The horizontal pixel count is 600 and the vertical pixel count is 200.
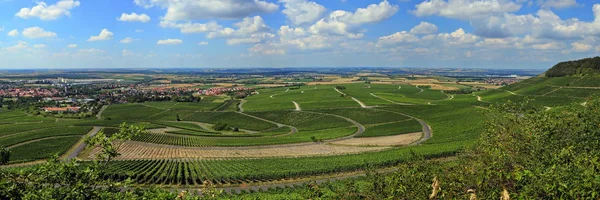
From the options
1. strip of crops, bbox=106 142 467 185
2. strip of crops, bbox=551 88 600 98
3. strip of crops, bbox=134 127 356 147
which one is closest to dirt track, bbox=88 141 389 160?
strip of crops, bbox=134 127 356 147

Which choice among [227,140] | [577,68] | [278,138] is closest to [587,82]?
[577,68]

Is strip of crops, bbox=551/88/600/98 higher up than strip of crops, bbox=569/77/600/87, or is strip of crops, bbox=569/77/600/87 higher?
strip of crops, bbox=569/77/600/87

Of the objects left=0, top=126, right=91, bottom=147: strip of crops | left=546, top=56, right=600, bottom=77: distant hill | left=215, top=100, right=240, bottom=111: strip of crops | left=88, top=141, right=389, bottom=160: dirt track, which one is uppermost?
left=546, top=56, right=600, bottom=77: distant hill

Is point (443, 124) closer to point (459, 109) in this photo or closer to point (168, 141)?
point (459, 109)

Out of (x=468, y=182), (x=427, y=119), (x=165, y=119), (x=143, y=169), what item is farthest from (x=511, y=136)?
(x=165, y=119)

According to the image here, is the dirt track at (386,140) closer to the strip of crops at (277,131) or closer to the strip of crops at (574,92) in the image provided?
the strip of crops at (277,131)

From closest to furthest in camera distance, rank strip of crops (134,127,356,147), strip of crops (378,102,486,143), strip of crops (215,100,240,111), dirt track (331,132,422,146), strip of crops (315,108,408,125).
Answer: strip of crops (378,102,486,143) < dirt track (331,132,422,146) < strip of crops (134,127,356,147) < strip of crops (315,108,408,125) < strip of crops (215,100,240,111)

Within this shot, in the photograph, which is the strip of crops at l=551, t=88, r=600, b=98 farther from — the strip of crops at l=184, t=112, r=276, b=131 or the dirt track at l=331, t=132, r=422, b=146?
the strip of crops at l=184, t=112, r=276, b=131
